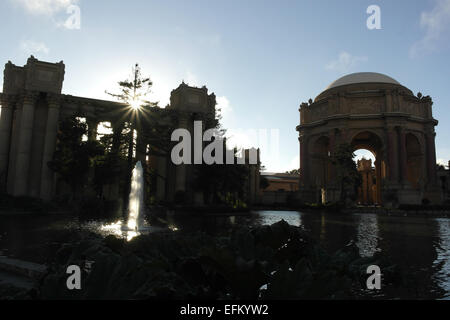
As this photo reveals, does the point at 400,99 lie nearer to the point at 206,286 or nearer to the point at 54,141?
the point at 54,141

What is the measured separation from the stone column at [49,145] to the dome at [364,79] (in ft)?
173

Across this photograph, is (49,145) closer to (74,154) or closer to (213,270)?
(74,154)

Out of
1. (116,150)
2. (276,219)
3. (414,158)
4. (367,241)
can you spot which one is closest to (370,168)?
(414,158)

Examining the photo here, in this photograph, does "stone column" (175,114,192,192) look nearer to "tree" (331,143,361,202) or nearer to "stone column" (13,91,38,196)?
"stone column" (13,91,38,196)

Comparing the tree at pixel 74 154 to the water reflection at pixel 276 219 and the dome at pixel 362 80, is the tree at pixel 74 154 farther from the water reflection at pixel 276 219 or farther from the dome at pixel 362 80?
the dome at pixel 362 80

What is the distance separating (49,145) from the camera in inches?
1307

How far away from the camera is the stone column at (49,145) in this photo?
32312 mm

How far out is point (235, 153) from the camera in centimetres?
3459

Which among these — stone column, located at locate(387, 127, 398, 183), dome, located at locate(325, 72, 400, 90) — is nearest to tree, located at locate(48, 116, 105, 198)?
stone column, located at locate(387, 127, 398, 183)

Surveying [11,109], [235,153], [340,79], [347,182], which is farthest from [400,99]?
[11,109]

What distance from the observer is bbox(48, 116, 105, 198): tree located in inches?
1251

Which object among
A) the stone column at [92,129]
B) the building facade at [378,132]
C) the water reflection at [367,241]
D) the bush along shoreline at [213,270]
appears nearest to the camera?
the bush along shoreline at [213,270]

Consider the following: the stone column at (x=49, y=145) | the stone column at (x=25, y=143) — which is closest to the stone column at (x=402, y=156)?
the stone column at (x=49, y=145)
